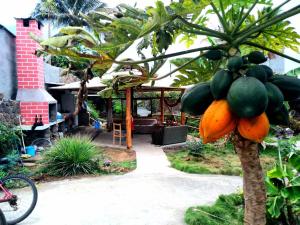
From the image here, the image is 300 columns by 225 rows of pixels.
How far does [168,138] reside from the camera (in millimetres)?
12281

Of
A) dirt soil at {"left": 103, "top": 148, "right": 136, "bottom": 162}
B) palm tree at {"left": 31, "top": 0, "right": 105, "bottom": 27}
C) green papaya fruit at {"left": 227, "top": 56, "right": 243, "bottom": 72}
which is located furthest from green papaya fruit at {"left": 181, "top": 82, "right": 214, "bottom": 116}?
palm tree at {"left": 31, "top": 0, "right": 105, "bottom": 27}

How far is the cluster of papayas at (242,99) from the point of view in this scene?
99cm

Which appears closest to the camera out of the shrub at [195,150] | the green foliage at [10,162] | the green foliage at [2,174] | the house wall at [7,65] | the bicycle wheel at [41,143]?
the green foliage at [2,174]

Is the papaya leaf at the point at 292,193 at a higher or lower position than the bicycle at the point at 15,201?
higher

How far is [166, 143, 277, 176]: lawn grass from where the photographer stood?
829 cm

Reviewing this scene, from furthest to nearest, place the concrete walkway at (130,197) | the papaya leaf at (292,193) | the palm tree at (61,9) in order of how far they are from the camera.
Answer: the palm tree at (61,9) < the concrete walkway at (130,197) < the papaya leaf at (292,193)

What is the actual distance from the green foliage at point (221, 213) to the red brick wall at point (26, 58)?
714 centimetres

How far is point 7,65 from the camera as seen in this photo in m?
9.41

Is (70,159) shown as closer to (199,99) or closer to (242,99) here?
(199,99)

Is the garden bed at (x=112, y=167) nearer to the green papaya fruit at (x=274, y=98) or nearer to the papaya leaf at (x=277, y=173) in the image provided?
the papaya leaf at (x=277, y=173)

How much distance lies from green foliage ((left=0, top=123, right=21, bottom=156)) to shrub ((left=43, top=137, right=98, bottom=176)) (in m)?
0.97

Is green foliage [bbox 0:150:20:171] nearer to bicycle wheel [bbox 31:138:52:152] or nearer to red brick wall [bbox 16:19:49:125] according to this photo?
bicycle wheel [bbox 31:138:52:152]

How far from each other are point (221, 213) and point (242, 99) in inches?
159

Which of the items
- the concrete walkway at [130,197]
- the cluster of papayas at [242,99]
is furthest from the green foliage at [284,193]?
the cluster of papayas at [242,99]
